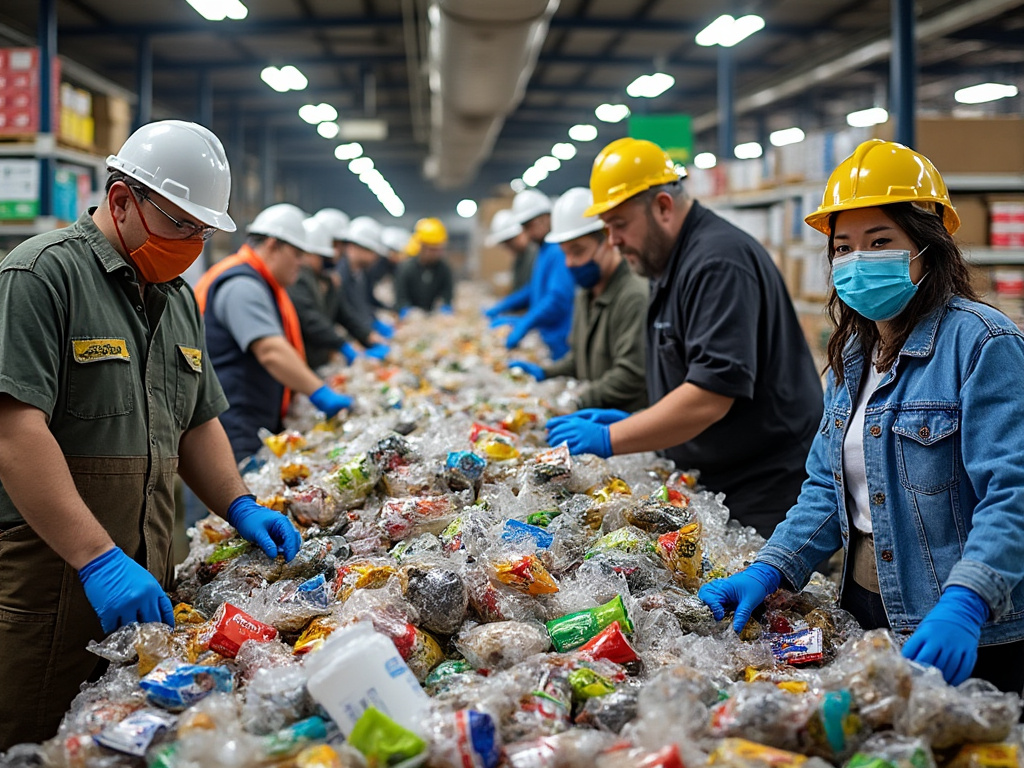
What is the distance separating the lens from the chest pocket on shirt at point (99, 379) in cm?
200

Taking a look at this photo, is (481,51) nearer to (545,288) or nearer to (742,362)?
(545,288)

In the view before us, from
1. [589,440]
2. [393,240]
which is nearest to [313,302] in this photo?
[589,440]

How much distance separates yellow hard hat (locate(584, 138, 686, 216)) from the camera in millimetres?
3180

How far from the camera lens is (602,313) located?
15.0ft

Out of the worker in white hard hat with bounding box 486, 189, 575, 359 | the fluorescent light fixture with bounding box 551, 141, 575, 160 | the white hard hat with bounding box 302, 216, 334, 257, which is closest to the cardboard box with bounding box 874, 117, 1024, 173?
the worker in white hard hat with bounding box 486, 189, 575, 359

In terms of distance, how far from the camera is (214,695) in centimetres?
156

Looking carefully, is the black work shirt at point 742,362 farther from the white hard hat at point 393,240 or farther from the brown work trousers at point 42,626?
the white hard hat at point 393,240

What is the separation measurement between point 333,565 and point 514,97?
8240mm

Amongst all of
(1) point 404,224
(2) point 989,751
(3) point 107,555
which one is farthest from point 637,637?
(1) point 404,224

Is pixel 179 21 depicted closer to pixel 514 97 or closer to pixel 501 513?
pixel 514 97

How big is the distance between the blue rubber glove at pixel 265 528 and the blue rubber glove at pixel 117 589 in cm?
46

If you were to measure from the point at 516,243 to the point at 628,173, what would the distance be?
617 centimetres

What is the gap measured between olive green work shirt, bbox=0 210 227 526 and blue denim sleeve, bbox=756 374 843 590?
1.59 metres

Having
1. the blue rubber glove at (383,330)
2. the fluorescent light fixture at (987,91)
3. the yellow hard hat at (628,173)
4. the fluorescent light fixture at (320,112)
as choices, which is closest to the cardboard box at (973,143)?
the yellow hard hat at (628,173)
